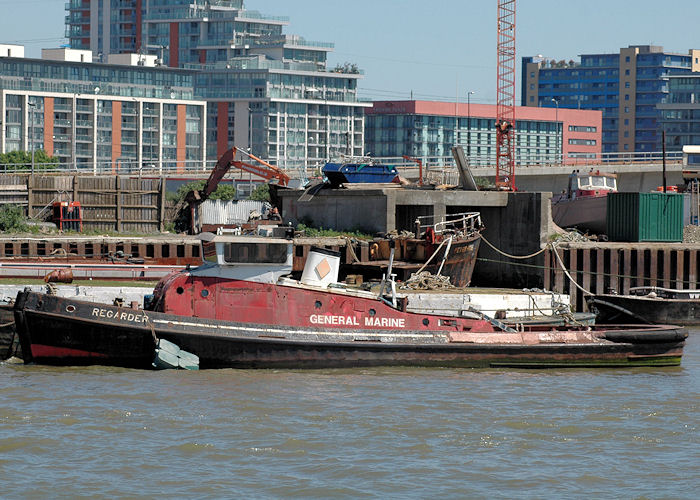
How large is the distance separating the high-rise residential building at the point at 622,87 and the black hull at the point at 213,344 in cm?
15701

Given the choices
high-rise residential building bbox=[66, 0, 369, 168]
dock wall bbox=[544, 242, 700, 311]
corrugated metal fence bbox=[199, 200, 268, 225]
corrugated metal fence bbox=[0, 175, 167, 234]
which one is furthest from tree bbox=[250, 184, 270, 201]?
high-rise residential building bbox=[66, 0, 369, 168]

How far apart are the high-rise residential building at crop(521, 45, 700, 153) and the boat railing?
141 metres

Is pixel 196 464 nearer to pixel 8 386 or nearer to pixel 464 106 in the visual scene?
pixel 8 386

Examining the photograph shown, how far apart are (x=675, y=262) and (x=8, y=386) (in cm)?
2599

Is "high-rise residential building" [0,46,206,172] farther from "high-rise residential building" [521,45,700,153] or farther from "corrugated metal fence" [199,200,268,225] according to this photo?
"high-rise residential building" [521,45,700,153]

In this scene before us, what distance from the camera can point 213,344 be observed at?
25.5 metres

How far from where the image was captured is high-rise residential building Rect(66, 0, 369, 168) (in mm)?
141875

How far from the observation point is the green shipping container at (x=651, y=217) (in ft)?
143

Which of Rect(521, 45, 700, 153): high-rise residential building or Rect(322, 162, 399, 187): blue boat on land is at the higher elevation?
Rect(521, 45, 700, 153): high-rise residential building

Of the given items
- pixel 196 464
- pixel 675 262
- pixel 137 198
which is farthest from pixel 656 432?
pixel 137 198

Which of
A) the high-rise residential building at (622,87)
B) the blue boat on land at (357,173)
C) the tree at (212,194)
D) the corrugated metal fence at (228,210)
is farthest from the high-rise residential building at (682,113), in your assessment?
the blue boat on land at (357,173)

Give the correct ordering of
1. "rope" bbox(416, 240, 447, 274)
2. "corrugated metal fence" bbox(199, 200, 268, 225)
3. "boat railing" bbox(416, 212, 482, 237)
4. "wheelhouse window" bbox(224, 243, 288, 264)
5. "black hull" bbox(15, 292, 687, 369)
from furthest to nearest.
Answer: "corrugated metal fence" bbox(199, 200, 268, 225) → "boat railing" bbox(416, 212, 482, 237) → "rope" bbox(416, 240, 447, 274) → "wheelhouse window" bbox(224, 243, 288, 264) → "black hull" bbox(15, 292, 687, 369)

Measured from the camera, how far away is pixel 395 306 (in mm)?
27031

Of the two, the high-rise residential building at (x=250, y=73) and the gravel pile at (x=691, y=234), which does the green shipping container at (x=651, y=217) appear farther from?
the high-rise residential building at (x=250, y=73)
